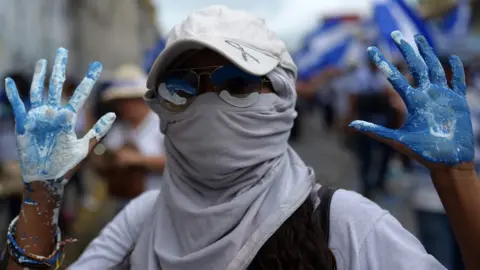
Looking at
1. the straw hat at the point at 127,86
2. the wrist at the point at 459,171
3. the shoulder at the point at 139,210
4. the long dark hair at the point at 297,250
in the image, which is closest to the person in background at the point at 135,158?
the straw hat at the point at 127,86

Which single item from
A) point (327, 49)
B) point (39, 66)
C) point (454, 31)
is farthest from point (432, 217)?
point (327, 49)

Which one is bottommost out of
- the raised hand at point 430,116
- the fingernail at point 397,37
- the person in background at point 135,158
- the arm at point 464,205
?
the person in background at point 135,158

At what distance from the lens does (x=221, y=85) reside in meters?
1.82

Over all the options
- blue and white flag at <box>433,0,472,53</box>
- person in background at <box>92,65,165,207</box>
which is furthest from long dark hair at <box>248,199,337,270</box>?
blue and white flag at <box>433,0,472,53</box>

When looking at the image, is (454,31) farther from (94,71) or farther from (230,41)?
(94,71)

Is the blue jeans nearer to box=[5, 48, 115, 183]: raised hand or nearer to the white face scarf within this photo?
the white face scarf

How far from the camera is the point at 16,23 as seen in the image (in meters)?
11.8

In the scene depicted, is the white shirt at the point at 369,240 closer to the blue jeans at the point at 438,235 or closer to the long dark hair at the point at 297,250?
the long dark hair at the point at 297,250

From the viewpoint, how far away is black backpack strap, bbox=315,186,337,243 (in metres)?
1.72

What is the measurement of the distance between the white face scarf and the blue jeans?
2.42m

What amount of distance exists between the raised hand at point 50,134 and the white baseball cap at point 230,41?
11.1 inches

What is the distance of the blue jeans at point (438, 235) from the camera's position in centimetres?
393

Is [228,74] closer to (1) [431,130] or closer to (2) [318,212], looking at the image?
(2) [318,212]

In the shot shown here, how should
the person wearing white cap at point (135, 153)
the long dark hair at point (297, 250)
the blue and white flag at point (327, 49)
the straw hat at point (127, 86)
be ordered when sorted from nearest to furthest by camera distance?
1. the long dark hair at point (297, 250)
2. the person wearing white cap at point (135, 153)
3. the straw hat at point (127, 86)
4. the blue and white flag at point (327, 49)
